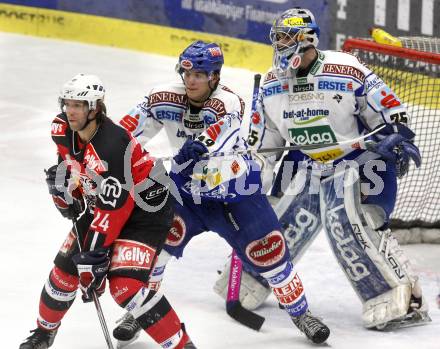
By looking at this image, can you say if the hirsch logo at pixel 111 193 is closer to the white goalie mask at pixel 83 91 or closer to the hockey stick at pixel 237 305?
the white goalie mask at pixel 83 91

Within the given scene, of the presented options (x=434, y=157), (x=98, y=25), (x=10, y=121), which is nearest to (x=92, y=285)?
(x=434, y=157)

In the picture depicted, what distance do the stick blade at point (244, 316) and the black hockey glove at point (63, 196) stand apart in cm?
102

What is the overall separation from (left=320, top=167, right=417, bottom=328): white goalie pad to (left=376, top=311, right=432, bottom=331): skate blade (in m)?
0.07

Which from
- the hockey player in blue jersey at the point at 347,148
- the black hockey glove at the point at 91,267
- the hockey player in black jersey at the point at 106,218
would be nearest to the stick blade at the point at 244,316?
the hockey player in blue jersey at the point at 347,148

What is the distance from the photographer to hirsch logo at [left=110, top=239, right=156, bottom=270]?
4.88 m

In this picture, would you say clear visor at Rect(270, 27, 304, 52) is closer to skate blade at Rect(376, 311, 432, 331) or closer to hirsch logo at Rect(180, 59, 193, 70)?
hirsch logo at Rect(180, 59, 193, 70)

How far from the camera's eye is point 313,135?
5.78 m

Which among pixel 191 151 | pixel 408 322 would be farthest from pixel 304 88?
pixel 408 322

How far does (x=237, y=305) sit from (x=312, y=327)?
0.51 m

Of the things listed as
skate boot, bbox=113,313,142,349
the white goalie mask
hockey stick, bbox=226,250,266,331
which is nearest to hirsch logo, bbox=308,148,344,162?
hockey stick, bbox=226,250,266,331

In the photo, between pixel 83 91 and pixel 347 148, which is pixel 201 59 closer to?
pixel 83 91

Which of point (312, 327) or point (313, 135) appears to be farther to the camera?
point (313, 135)

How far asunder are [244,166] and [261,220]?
10.3 inches

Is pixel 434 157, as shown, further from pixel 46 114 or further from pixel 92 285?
pixel 46 114
